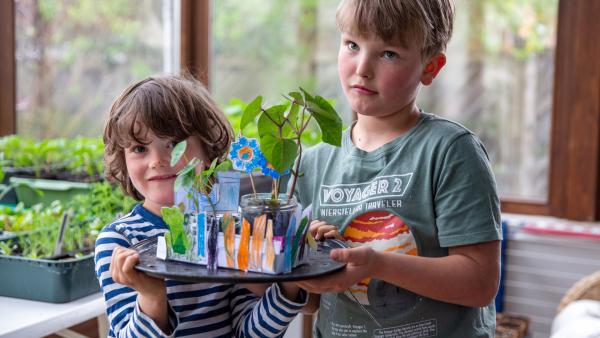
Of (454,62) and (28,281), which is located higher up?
(454,62)

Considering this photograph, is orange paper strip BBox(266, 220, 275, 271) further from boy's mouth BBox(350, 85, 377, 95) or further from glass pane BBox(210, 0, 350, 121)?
glass pane BBox(210, 0, 350, 121)

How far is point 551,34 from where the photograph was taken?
303 centimetres

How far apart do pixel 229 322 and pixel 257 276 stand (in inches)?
12.7

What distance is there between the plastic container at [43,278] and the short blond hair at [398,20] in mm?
797

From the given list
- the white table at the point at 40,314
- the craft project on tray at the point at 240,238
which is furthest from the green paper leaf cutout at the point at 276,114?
the white table at the point at 40,314

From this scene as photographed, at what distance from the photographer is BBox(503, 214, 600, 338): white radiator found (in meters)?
2.84

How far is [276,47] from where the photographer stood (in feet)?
11.5

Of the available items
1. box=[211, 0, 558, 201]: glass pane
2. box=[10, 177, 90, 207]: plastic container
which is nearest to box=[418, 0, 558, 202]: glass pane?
box=[211, 0, 558, 201]: glass pane

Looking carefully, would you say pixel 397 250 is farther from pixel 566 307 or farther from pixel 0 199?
pixel 566 307

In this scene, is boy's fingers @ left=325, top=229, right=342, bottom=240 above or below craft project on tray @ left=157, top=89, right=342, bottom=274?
below

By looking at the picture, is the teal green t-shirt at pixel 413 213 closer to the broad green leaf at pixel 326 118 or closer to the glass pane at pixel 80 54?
the broad green leaf at pixel 326 118

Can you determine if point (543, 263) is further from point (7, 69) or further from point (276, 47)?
point (7, 69)

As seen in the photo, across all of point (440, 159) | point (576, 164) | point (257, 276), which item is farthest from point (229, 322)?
point (576, 164)

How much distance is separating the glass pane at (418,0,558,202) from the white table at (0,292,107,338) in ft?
7.15
